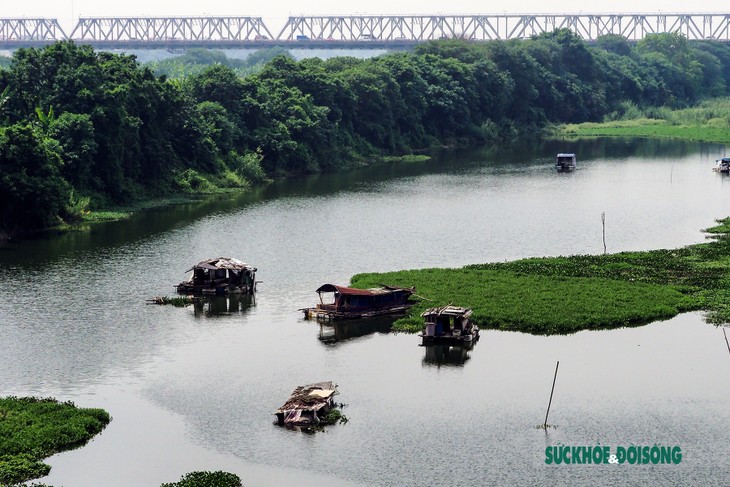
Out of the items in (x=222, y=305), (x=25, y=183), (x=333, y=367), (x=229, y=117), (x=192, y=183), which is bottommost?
(x=333, y=367)

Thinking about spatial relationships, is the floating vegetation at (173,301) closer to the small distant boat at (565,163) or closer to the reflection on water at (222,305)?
the reflection on water at (222,305)

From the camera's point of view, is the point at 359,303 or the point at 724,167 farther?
the point at 724,167

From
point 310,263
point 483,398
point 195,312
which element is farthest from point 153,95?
point 483,398

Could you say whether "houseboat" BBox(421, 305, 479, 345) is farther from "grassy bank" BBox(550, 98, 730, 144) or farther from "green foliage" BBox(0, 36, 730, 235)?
"grassy bank" BBox(550, 98, 730, 144)

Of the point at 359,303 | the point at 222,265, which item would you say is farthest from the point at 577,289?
the point at 222,265

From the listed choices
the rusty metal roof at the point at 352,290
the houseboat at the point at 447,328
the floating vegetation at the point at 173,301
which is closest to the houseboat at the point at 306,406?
the houseboat at the point at 447,328

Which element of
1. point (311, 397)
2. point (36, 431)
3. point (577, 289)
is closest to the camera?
point (36, 431)

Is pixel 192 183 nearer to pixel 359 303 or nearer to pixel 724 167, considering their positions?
pixel 359 303

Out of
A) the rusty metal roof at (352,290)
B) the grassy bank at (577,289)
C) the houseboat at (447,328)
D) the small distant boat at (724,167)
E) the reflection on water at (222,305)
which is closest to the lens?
the houseboat at (447,328)
